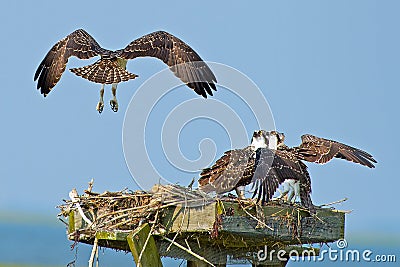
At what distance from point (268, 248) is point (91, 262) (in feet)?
3.72

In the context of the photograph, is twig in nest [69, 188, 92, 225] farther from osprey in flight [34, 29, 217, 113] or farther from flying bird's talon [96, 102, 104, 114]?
flying bird's talon [96, 102, 104, 114]

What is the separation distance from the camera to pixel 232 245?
4.43 m

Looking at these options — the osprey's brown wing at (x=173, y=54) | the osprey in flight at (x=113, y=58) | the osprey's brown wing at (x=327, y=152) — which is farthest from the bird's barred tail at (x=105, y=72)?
the osprey's brown wing at (x=327, y=152)

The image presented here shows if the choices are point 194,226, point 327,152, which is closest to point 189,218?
point 194,226

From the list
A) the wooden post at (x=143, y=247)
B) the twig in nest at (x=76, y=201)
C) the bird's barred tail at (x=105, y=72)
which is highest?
the bird's barred tail at (x=105, y=72)

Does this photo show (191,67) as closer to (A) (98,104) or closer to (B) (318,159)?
(A) (98,104)

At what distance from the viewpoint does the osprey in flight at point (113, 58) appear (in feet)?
23.2

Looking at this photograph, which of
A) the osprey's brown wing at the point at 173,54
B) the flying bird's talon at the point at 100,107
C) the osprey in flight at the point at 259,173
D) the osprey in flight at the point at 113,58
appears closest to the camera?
the osprey in flight at the point at 259,173

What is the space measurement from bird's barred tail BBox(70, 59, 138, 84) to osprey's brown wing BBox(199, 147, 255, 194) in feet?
7.67

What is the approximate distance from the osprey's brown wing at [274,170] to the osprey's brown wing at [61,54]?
2.99 m

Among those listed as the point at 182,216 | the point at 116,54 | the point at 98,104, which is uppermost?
the point at 116,54

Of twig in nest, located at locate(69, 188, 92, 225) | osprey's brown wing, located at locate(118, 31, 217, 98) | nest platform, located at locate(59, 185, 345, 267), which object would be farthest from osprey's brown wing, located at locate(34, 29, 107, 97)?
nest platform, located at locate(59, 185, 345, 267)

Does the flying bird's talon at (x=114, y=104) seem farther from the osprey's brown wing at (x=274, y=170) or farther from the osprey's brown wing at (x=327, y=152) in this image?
the osprey's brown wing at (x=274, y=170)

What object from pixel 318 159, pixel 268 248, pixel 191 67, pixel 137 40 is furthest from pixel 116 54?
pixel 268 248
